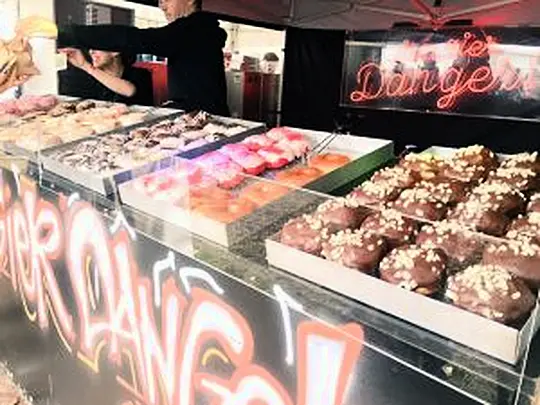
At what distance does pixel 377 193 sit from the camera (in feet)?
4.31

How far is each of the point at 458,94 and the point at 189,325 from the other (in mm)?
5012

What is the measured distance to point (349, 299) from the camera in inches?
37.6

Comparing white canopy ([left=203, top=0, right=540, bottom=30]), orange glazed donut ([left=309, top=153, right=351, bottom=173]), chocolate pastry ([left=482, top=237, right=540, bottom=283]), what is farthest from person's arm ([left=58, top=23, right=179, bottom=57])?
white canopy ([left=203, top=0, right=540, bottom=30])

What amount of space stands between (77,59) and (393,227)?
7.09 ft

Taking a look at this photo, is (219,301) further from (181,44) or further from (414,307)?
(181,44)

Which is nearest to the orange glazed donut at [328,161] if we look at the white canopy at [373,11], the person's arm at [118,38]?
the person's arm at [118,38]

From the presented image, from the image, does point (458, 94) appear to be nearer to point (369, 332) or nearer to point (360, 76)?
point (360, 76)

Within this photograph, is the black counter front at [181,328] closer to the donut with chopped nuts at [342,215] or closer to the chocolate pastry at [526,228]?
the donut with chopped nuts at [342,215]

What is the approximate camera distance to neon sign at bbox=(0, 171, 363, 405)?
0.98 metres

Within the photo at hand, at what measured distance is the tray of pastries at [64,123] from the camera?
203 centimetres

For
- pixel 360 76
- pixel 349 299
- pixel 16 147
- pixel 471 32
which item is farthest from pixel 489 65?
pixel 349 299

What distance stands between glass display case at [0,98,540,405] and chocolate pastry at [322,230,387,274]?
22 mm

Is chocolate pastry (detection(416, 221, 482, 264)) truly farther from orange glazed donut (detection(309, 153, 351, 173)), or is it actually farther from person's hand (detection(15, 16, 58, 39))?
person's hand (detection(15, 16, 58, 39))

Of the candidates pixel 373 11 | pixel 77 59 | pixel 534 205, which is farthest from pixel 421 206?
pixel 373 11
